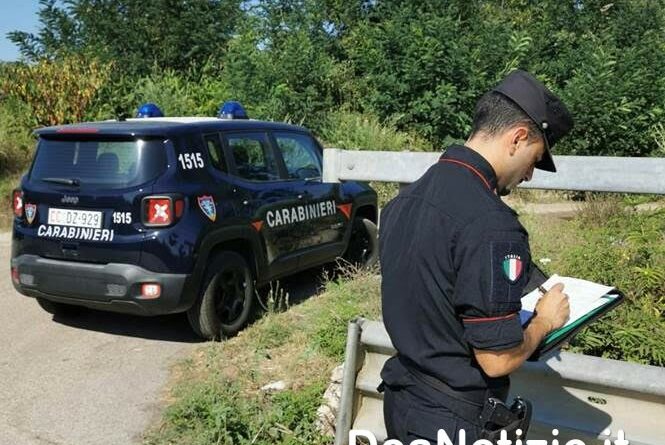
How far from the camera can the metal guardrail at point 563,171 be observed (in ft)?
10.0

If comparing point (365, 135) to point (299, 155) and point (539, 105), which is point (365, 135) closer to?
point (299, 155)

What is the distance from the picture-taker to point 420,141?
1293cm

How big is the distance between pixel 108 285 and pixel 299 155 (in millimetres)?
2345

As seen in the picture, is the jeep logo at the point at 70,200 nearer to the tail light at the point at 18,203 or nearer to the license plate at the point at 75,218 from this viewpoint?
the license plate at the point at 75,218

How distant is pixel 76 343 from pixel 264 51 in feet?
33.8

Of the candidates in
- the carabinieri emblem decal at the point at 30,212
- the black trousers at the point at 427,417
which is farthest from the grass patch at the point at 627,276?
the carabinieri emblem decal at the point at 30,212

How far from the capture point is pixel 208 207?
5371 mm

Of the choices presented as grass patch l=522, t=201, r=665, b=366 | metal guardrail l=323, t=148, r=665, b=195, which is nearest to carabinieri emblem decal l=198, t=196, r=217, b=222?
metal guardrail l=323, t=148, r=665, b=195

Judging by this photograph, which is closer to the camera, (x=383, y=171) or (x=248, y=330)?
(x=383, y=171)

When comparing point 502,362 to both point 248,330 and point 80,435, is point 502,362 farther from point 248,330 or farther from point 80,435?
point 248,330

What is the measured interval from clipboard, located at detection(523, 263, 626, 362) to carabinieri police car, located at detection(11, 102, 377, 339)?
3.38m

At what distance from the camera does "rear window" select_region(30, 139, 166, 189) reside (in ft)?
17.1

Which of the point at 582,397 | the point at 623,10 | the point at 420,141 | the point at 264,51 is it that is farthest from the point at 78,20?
the point at 582,397

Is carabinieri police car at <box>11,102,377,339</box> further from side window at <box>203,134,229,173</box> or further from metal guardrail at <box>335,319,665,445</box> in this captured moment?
metal guardrail at <box>335,319,665,445</box>
